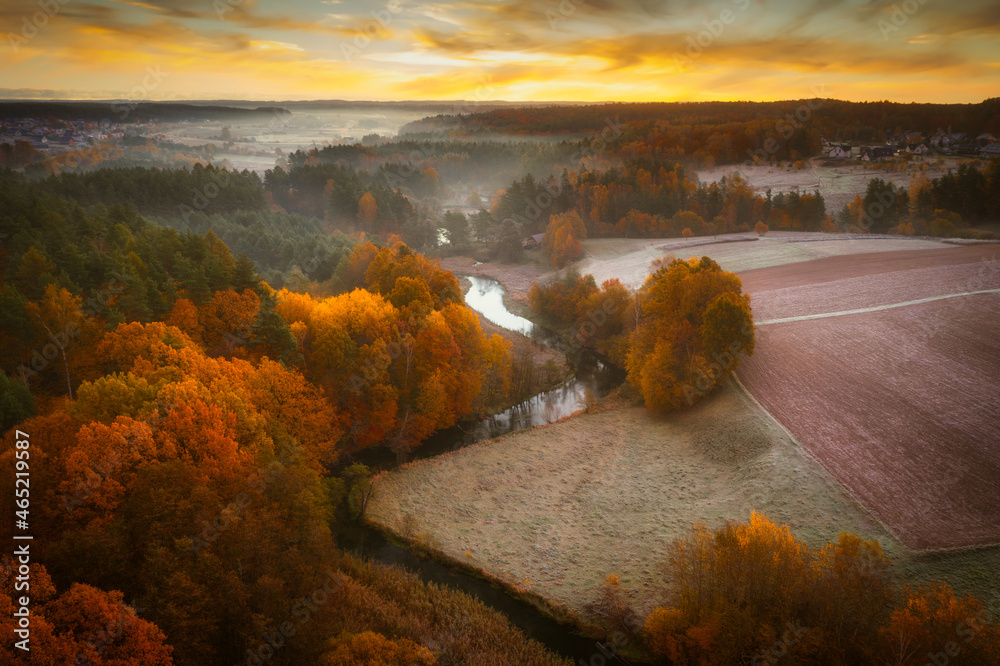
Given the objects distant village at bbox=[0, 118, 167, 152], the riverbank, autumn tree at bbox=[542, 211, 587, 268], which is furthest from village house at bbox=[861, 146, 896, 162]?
distant village at bbox=[0, 118, 167, 152]

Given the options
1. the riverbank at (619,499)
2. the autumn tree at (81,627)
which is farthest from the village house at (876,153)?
the autumn tree at (81,627)

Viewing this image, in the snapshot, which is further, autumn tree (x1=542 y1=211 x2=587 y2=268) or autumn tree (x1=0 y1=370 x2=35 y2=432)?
autumn tree (x1=542 y1=211 x2=587 y2=268)

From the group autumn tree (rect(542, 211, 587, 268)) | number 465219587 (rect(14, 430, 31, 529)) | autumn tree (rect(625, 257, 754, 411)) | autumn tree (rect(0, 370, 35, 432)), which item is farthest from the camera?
autumn tree (rect(542, 211, 587, 268))

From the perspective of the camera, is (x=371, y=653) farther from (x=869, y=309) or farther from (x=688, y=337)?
(x=869, y=309)

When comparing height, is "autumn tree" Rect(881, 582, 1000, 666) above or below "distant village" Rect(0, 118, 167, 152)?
below

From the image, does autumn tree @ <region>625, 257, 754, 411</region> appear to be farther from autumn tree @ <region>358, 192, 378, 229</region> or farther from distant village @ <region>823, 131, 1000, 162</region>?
autumn tree @ <region>358, 192, 378, 229</region>

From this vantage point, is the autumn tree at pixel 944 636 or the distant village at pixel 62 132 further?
the distant village at pixel 62 132

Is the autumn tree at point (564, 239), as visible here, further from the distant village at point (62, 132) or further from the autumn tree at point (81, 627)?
the autumn tree at point (81, 627)
